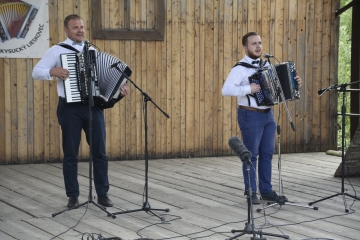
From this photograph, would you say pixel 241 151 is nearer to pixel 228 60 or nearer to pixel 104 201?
pixel 104 201

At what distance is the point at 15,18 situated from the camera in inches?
382

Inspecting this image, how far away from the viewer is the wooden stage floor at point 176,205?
608 cm

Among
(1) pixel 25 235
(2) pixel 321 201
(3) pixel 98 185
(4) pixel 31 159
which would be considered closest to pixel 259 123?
(2) pixel 321 201

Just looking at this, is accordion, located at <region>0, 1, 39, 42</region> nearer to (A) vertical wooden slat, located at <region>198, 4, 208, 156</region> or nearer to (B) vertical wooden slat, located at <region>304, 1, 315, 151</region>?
(A) vertical wooden slat, located at <region>198, 4, 208, 156</region>

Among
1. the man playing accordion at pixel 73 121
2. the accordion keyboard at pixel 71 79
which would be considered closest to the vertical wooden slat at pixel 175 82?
the man playing accordion at pixel 73 121

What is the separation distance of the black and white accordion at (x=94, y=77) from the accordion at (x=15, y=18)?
336 cm

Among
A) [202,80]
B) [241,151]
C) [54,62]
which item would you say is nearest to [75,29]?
[54,62]

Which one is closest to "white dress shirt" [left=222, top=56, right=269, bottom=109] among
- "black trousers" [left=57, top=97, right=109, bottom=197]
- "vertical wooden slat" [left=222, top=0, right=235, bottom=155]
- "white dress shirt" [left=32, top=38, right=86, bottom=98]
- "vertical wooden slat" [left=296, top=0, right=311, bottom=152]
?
"black trousers" [left=57, top=97, right=109, bottom=197]

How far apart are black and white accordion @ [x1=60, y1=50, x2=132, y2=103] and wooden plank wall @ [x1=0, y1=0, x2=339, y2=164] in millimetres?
3327

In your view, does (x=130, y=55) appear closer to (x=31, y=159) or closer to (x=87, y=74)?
(x=31, y=159)

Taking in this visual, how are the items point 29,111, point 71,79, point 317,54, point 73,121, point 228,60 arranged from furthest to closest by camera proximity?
point 317,54, point 228,60, point 29,111, point 73,121, point 71,79

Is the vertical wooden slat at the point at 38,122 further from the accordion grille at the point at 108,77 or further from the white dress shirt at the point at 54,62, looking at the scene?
the accordion grille at the point at 108,77

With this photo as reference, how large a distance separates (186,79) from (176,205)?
A: 12.2 feet

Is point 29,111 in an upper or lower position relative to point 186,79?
lower
